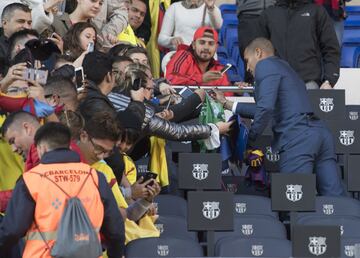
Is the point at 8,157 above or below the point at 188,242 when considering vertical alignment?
above

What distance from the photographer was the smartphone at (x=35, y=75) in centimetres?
1006

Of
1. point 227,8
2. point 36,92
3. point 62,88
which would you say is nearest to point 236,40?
point 227,8

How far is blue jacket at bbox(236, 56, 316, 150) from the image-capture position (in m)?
13.1

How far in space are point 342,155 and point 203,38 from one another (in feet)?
5.37

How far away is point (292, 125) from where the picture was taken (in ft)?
43.3

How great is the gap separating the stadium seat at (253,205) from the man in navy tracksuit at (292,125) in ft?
1.46

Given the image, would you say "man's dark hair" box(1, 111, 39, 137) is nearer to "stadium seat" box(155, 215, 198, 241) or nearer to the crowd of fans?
the crowd of fans

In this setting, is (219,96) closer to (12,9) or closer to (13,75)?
(12,9)

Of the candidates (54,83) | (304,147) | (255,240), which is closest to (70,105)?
(54,83)

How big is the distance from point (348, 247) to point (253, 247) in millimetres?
808

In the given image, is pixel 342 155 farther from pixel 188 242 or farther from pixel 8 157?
pixel 8 157

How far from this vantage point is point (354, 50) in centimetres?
1700

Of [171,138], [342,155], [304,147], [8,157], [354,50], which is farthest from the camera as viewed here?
[354,50]

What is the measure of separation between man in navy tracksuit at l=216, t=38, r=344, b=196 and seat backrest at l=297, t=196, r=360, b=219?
0.33 metres
